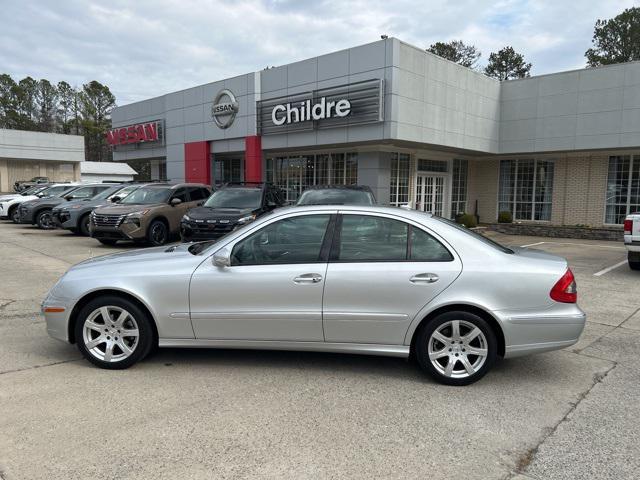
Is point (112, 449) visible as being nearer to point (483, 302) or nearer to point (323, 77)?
point (483, 302)

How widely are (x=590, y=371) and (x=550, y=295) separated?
1129 mm

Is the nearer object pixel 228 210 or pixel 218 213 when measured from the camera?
pixel 218 213

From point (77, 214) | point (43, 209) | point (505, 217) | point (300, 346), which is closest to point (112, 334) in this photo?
point (300, 346)

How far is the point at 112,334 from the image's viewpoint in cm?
456

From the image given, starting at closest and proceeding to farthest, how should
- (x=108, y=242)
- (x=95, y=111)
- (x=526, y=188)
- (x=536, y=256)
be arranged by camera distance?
(x=536, y=256) → (x=108, y=242) → (x=526, y=188) → (x=95, y=111)

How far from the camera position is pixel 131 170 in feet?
234

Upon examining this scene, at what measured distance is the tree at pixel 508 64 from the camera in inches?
1800

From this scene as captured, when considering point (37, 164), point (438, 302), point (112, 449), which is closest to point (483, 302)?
point (438, 302)

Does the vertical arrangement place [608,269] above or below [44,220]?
below

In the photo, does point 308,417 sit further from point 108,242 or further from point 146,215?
point 108,242

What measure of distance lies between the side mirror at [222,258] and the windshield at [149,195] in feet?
32.5

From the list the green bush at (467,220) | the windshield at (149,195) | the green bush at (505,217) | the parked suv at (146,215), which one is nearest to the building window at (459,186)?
the green bush at (467,220)

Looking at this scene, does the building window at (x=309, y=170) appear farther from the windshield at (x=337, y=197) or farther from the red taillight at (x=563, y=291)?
the red taillight at (x=563, y=291)

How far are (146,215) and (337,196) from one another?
5.10m
